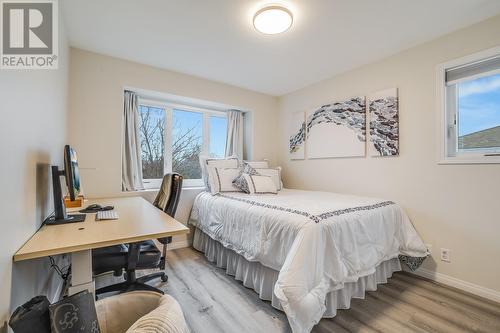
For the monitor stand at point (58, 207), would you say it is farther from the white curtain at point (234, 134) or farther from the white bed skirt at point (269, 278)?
the white curtain at point (234, 134)

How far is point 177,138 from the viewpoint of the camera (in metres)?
3.45

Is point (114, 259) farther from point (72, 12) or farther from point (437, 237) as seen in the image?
point (437, 237)

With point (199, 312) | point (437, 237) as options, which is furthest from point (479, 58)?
point (199, 312)

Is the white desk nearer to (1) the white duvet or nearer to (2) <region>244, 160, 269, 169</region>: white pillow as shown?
(1) the white duvet

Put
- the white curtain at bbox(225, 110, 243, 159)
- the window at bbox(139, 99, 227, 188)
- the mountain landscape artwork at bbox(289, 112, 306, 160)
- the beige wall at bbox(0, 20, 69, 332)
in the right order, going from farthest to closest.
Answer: the white curtain at bbox(225, 110, 243, 159)
the mountain landscape artwork at bbox(289, 112, 306, 160)
the window at bbox(139, 99, 227, 188)
the beige wall at bbox(0, 20, 69, 332)

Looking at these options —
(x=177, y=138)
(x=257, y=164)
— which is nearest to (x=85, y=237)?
(x=177, y=138)

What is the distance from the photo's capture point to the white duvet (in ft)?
4.74

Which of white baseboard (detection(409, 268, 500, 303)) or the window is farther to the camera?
the window

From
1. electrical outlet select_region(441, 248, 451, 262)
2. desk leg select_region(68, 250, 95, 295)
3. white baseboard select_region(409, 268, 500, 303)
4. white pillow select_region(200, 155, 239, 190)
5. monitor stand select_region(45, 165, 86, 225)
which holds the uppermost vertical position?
white pillow select_region(200, 155, 239, 190)

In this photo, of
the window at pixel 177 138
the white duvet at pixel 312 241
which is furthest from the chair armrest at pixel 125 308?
the window at pixel 177 138

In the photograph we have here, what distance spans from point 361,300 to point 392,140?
5.54 ft

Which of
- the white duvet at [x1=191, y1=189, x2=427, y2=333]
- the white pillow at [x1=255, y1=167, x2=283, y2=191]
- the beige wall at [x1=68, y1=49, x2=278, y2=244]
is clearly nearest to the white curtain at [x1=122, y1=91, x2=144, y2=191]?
the beige wall at [x1=68, y1=49, x2=278, y2=244]

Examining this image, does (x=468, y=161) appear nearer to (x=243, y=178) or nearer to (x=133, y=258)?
(x=243, y=178)

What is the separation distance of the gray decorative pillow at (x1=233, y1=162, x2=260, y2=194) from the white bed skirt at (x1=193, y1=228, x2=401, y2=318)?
0.75 m
